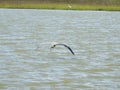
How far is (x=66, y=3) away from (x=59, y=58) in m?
46.9

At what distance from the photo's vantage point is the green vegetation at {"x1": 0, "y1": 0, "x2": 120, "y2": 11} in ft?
205

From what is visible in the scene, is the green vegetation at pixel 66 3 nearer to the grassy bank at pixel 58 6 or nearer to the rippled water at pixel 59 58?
the grassy bank at pixel 58 6

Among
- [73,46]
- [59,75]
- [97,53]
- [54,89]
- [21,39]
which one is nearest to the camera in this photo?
[54,89]

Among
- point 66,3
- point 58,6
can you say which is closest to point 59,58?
point 58,6

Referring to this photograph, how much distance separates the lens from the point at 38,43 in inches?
1133

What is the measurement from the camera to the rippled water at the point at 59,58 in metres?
17.7

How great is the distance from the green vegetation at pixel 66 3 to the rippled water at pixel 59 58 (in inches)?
864

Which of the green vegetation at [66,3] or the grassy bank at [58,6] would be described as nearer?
the grassy bank at [58,6]

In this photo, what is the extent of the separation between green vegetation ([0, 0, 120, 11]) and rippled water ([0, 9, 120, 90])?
21.9 metres

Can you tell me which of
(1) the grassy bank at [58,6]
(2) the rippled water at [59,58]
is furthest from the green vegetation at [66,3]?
(2) the rippled water at [59,58]

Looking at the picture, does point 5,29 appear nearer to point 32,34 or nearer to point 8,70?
point 32,34

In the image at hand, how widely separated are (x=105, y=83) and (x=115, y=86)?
48 centimetres

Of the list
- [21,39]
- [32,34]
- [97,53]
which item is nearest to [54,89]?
[97,53]

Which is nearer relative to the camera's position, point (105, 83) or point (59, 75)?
point (105, 83)
